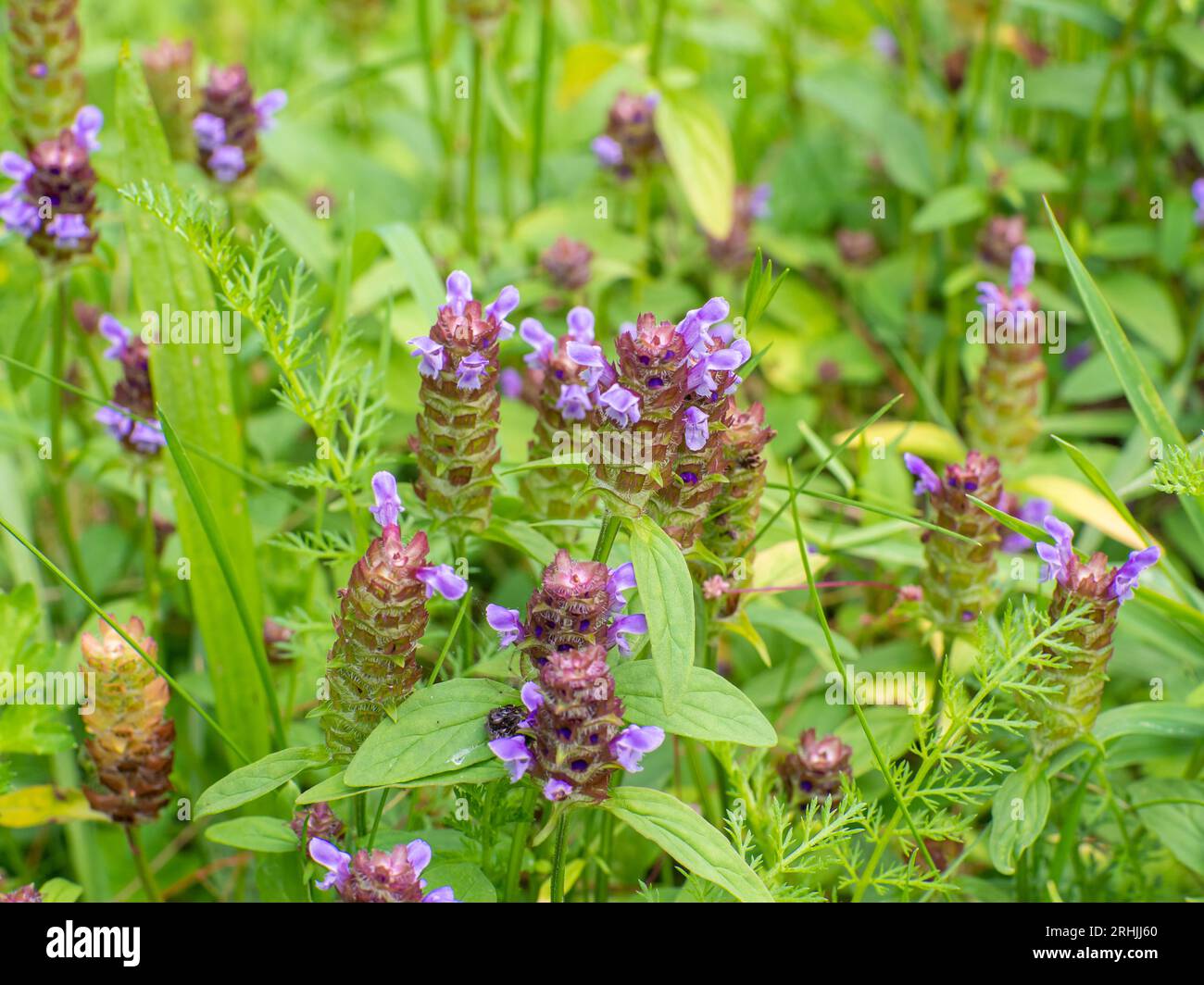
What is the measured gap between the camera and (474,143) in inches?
112

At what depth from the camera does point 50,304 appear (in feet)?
8.21

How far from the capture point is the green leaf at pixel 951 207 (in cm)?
304

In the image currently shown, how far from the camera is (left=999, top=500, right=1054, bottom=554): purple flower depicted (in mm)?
2221

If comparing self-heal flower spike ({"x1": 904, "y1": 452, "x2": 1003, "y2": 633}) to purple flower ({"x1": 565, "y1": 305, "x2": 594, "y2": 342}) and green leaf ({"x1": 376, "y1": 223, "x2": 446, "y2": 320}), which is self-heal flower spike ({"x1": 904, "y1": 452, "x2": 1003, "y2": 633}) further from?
green leaf ({"x1": 376, "y1": 223, "x2": 446, "y2": 320})

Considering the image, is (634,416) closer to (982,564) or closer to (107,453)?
(982,564)

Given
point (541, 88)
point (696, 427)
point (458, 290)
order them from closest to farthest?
point (696, 427), point (458, 290), point (541, 88)

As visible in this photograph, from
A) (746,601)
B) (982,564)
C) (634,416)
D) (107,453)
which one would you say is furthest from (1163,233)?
(107,453)

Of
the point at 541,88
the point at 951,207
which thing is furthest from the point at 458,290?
the point at 951,207

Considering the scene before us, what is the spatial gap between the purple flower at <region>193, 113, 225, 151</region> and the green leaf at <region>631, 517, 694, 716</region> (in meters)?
1.60

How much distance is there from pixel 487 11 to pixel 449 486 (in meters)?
1.62

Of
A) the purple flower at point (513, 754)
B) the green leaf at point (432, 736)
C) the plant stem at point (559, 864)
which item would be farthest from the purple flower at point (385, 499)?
the plant stem at point (559, 864)

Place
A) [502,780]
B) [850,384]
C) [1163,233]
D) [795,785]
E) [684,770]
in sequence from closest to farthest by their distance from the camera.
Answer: [502,780]
[795,785]
[684,770]
[1163,233]
[850,384]

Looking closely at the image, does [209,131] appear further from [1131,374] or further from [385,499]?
[1131,374]

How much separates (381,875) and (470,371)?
636mm
